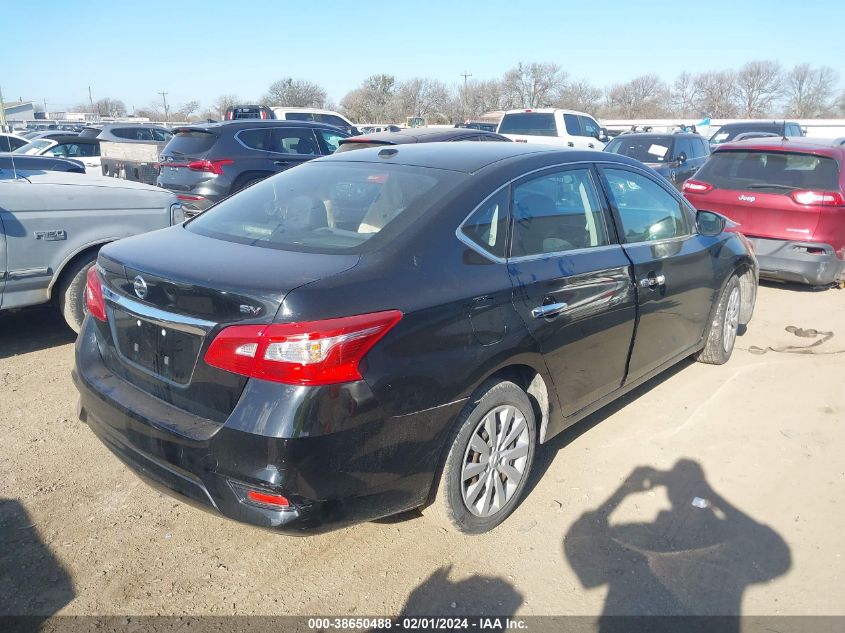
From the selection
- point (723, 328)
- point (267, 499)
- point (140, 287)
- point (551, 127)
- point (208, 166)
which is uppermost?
point (551, 127)

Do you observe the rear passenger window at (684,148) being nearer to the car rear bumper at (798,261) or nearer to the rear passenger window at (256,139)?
the car rear bumper at (798,261)

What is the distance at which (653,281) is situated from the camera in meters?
3.78

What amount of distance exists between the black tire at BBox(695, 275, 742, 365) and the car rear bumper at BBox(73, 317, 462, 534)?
3048 millimetres

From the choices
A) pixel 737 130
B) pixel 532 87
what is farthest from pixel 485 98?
pixel 737 130

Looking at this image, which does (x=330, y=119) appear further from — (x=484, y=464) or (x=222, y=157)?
(x=484, y=464)

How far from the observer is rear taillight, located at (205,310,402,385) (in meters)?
2.21

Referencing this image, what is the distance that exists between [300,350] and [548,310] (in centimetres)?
129

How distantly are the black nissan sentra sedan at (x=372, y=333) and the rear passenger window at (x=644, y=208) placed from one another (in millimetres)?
44

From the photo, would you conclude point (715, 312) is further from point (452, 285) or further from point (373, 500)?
point (373, 500)

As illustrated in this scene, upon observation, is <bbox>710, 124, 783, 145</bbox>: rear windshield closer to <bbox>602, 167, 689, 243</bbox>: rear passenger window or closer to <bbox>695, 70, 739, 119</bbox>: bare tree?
<bbox>602, 167, 689, 243</bbox>: rear passenger window

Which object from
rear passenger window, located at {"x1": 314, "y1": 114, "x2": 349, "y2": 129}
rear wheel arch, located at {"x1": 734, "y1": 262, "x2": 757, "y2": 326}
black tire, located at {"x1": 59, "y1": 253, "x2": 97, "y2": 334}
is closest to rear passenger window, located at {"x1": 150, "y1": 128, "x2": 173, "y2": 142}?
rear passenger window, located at {"x1": 314, "y1": 114, "x2": 349, "y2": 129}

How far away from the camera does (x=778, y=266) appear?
23.0 feet

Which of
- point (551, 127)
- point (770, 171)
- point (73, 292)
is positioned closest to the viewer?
point (73, 292)

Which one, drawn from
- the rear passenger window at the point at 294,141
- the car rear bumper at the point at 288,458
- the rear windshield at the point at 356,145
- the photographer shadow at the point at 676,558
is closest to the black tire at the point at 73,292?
the car rear bumper at the point at 288,458
